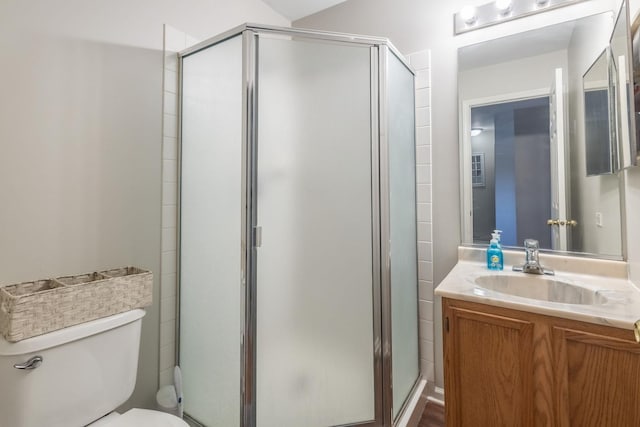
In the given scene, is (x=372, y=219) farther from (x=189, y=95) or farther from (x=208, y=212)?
(x=189, y=95)

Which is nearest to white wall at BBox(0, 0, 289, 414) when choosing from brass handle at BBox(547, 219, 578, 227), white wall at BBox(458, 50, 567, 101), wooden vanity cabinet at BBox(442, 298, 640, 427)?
wooden vanity cabinet at BBox(442, 298, 640, 427)

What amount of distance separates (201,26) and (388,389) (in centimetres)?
209

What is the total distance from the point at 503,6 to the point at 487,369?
69.7 inches

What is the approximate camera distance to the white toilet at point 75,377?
936 mm

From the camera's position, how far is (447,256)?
1835 millimetres

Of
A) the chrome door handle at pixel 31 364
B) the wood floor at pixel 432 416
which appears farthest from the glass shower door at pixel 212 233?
the wood floor at pixel 432 416

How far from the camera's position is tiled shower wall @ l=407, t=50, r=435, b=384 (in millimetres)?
1879

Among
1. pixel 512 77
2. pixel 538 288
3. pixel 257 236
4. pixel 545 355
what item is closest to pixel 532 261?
pixel 538 288

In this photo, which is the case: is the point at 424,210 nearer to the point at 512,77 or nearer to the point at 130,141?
the point at 512,77

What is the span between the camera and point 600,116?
4.63 feet

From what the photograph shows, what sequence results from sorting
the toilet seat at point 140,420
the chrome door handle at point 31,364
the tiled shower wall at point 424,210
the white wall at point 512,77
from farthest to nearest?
1. the tiled shower wall at point 424,210
2. the white wall at point 512,77
3. the toilet seat at point 140,420
4. the chrome door handle at point 31,364

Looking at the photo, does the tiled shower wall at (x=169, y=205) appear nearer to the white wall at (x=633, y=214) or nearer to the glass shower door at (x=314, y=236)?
the glass shower door at (x=314, y=236)

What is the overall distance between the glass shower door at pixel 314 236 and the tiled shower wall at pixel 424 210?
572mm

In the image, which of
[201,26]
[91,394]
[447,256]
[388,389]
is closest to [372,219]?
[447,256]
